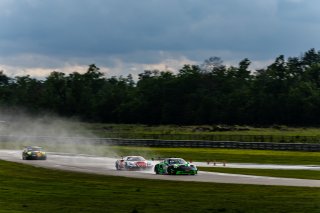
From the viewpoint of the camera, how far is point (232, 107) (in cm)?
14775

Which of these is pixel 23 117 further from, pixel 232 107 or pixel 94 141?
pixel 94 141

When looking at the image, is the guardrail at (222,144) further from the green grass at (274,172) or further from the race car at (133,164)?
the race car at (133,164)

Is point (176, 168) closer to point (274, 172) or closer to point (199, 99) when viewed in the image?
point (274, 172)

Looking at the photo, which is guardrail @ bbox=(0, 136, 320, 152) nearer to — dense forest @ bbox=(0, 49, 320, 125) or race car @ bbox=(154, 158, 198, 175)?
race car @ bbox=(154, 158, 198, 175)

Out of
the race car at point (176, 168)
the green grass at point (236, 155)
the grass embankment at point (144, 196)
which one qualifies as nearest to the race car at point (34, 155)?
the green grass at point (236, 155)

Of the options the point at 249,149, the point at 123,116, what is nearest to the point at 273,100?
the point at 123,116

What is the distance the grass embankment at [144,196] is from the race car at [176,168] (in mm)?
5414

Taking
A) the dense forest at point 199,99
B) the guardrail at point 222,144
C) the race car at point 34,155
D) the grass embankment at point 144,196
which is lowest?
the grass embankment at point 144,196

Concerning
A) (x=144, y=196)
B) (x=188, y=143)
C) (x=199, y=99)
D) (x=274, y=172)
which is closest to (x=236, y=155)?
(x=188, y=143)

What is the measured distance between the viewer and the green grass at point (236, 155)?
5512cm

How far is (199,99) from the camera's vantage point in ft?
527

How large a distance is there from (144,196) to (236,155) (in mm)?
37133

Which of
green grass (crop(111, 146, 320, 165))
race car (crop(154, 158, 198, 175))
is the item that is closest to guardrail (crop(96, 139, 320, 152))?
green grass (crop(111, 146, 320, 165))

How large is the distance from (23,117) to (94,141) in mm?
83371
